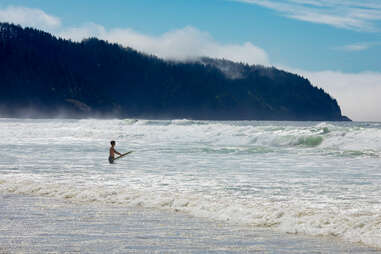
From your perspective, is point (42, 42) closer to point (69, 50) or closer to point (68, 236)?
point (69, 50)

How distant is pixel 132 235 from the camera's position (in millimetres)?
6375

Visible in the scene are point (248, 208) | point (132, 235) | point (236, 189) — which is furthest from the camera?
point (236, 189)

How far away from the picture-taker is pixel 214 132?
4178cm

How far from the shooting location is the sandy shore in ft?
18.9

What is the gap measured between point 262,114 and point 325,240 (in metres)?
189

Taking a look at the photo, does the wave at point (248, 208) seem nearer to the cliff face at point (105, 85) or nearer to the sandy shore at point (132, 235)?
the sandy shore at point (132, 235)

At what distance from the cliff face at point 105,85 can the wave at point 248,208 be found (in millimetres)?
135154

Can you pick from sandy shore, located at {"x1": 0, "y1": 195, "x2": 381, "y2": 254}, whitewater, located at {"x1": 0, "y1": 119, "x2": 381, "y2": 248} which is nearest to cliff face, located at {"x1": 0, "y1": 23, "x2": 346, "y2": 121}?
whitewater, located at {"x1": 0, "y1": 119, "x2": 381, "y2": 248}

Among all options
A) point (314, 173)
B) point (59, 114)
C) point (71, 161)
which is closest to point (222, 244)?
Answer: point (314, 173)

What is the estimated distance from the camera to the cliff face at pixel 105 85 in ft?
474

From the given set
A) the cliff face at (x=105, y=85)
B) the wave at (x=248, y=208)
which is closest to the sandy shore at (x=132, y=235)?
the wave at (x=248, y=208)

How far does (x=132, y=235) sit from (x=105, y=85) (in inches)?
6485

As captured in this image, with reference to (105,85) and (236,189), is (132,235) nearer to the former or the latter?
(236,189)

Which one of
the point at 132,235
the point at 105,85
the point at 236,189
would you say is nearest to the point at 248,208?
the point at 236,189
